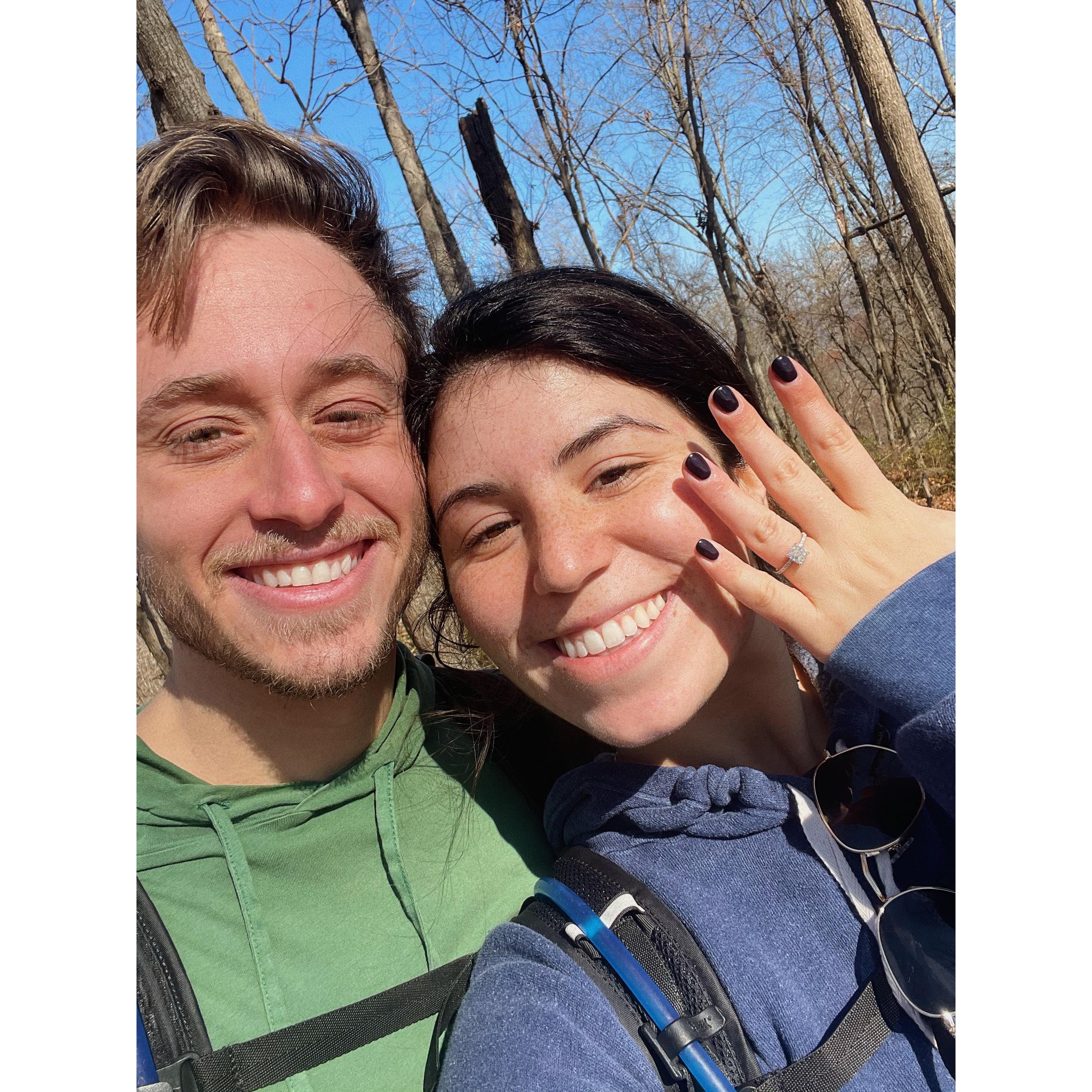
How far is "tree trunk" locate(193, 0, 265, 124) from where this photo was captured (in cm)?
525

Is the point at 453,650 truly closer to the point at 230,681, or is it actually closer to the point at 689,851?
the point at 230,681

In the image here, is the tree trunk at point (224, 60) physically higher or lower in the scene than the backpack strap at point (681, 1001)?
higher

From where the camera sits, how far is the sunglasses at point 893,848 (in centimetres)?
117

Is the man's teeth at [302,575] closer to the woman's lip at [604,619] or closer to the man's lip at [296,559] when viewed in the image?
the man's lip at [296,559]

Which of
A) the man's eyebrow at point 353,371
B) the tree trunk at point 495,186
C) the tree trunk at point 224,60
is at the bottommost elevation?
the man's eyebrow at point 353,371

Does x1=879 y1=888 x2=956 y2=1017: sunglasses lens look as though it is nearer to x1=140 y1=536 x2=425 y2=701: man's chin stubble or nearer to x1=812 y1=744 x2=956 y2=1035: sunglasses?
x1=812 y1=744 x2=956 y2=1035: sunglasses

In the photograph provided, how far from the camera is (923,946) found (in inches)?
47.4

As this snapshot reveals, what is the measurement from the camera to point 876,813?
1333mm

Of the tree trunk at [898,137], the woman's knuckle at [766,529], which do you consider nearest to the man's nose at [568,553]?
the woman's knuckle at [766,529]

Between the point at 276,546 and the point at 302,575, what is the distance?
8 cm

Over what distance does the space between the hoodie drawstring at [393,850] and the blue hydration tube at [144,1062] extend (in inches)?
17.6

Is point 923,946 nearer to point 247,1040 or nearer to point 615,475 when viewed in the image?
point 615,475
